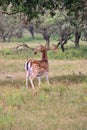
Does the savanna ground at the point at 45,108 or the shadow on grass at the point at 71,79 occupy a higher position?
the savanna ground at the point at 45,108

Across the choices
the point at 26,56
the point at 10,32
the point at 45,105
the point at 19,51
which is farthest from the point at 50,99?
the point at 10,32

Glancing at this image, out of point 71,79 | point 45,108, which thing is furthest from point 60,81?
point 45,108

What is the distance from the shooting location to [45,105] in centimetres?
1191

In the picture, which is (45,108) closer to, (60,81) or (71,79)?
(60,81)

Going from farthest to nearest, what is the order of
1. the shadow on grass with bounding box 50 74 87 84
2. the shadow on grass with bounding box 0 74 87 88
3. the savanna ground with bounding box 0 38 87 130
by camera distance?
the shadow on grass with bounding box 50 74 87 84 → the shadow on grass with bounding box 0 74 87 88 → the savanna ground with bounding box 0 38 87 130

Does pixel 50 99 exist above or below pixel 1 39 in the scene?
above

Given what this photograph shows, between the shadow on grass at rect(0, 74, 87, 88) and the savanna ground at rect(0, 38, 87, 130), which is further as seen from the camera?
the shadow on grass at rect(0, 74, 87, 88)

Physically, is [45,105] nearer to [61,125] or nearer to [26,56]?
[61,125]

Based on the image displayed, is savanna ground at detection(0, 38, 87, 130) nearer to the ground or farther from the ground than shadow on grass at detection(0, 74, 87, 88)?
farther from the ground

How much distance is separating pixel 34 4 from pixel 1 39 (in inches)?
1810

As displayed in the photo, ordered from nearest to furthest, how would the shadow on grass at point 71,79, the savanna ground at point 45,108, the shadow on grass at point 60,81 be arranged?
1. the savanna ground at point 45,108
2. the shadow on grass at point 60,81
3. the shadow on grass at point 71,79

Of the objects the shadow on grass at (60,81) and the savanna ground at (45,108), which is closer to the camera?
the savanna ground at (45,108)

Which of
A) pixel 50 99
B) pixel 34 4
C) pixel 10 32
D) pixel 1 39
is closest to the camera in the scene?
pixel 50 99

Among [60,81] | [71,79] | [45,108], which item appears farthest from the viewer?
[71,79]
